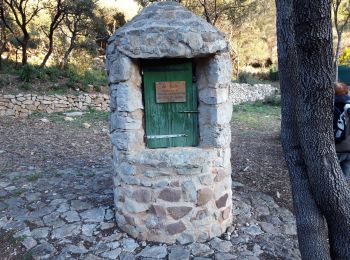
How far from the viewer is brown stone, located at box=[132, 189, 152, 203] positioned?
3.47 m

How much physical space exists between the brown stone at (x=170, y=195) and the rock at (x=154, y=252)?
514 mm

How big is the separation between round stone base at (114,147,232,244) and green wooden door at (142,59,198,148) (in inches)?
7.0

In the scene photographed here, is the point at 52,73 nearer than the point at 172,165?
No

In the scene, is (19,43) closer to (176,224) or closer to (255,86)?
(255,86)

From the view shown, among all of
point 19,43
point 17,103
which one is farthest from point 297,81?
point 19,43

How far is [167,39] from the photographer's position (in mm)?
3184

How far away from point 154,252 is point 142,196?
592mm

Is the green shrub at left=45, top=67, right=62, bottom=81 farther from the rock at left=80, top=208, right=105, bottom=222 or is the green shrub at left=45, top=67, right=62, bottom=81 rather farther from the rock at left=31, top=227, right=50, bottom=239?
the rock at left=31, top=227, right=50, bottom=239

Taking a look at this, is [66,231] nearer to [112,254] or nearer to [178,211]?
[112,254]

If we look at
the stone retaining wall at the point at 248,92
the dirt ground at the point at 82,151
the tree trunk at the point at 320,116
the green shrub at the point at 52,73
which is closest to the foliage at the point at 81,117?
the dirt ground at the point at 82,151

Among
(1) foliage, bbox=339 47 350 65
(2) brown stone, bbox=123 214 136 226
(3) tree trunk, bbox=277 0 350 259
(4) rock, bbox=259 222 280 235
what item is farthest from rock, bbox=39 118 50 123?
(1) foliage, bbox=339 47 350 65

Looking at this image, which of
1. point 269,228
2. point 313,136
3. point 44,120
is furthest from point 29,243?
point 44,120

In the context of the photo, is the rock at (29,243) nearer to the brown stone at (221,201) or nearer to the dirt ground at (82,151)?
the dirt ground at (82,151)

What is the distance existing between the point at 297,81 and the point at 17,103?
9956 mm
